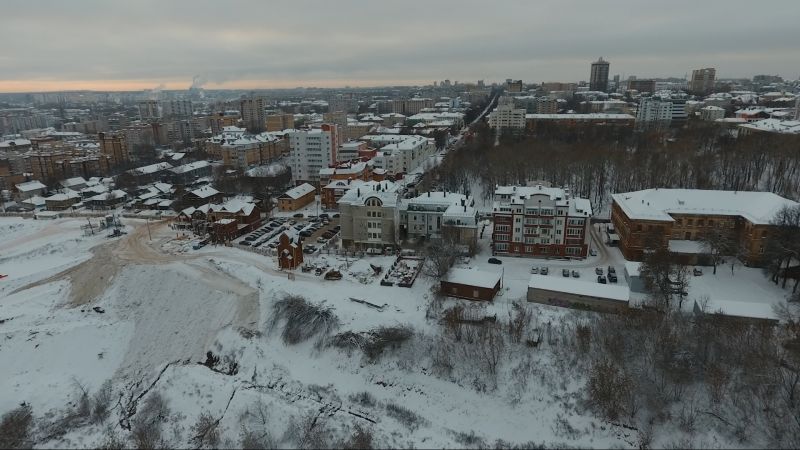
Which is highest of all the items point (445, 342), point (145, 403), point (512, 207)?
point (512, 207)

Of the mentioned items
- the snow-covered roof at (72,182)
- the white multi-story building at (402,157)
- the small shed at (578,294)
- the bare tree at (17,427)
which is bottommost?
the bare tree at (17,427)

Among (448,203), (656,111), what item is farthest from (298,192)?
(656,111)

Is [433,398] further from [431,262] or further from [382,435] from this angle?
[431,262]

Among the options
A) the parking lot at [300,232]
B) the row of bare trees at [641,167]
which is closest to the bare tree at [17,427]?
the parking lot at [300,232]

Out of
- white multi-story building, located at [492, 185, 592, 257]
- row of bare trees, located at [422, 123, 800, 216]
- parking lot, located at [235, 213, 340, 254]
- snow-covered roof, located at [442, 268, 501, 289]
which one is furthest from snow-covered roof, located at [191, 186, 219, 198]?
snow-covered roof, located at [442, 268, 501, 289]

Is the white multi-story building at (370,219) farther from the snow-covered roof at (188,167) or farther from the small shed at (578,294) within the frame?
the snow-covered roof at (188,167)

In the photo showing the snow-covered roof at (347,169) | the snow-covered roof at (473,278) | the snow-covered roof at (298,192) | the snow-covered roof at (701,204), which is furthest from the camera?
the snow-covered roof at (347,169)

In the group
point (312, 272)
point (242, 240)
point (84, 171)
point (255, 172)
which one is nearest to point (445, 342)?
point (312, 272)
